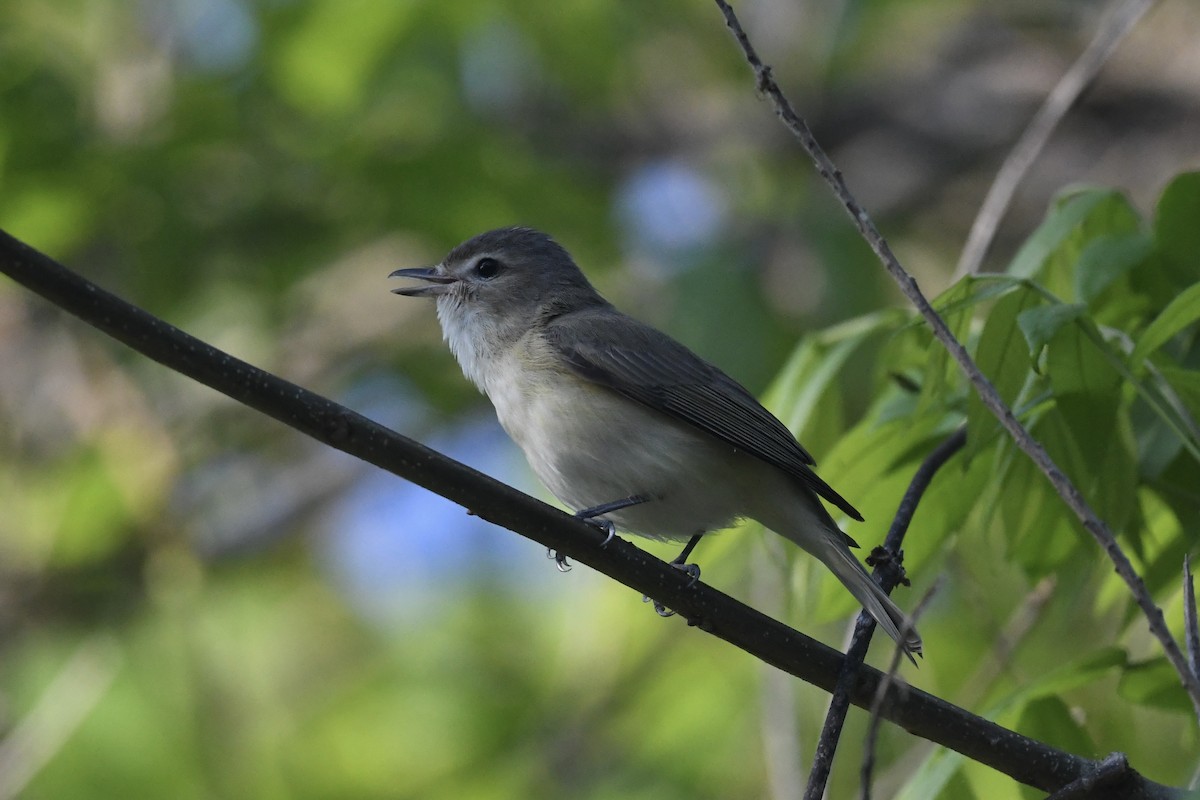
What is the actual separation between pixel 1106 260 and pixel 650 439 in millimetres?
1484

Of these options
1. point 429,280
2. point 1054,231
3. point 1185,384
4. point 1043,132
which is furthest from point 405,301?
point 1185,384

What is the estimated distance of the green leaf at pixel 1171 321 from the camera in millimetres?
2742

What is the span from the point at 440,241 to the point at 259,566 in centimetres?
330

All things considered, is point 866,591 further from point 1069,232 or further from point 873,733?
point 873,733

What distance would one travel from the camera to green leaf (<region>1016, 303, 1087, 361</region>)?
2.68 metres

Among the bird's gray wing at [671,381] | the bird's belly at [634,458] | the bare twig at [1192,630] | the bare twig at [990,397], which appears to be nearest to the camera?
the bare twig at [990,397]

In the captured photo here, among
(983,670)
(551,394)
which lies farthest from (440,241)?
(983,670)

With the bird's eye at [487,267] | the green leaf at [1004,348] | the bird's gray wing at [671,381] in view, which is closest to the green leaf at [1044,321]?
the green leaf at [1004,348]

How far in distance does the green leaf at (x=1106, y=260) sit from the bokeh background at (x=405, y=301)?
4.14ft

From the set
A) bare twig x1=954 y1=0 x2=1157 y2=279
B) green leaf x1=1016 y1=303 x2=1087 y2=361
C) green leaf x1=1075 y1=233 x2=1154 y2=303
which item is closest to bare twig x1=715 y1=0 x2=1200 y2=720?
green leaf x1=1016 y1=303 x2=1087 y2=361

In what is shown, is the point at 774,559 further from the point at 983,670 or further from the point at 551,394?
the point at 983,670

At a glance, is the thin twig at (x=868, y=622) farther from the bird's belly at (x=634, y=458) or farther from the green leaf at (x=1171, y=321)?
the bird's belly at (x=634, y=458)

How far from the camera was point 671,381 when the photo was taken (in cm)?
423

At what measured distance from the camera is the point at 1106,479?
3.04 meters
